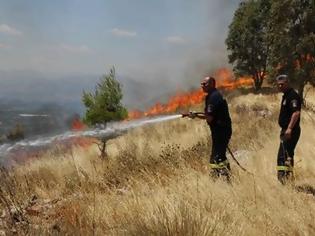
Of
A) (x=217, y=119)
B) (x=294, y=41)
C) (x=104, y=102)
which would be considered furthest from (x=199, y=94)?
(x=217, y=119)

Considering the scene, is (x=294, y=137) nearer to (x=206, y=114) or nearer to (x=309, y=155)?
(x=206, y=114)

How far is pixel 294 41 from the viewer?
36250 mm

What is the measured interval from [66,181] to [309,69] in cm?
2950

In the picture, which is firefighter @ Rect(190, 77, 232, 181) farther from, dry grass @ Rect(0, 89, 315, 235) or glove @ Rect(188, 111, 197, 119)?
dry grass @ Rect(0, 89, 315, 235)

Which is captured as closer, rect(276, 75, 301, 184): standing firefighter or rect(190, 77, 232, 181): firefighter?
rect(276, 75, 301, 184): standing firefighter

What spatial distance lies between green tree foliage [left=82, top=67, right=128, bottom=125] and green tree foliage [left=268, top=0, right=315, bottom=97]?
54.6ft

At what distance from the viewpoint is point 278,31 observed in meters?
36.6

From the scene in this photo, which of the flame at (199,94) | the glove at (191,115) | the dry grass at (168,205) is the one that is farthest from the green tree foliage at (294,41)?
the glove at (191,115)

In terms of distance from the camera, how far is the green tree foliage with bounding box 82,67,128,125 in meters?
22.7

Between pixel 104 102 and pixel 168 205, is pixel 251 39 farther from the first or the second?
pixel 168 205

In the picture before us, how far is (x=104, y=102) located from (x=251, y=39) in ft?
92.3

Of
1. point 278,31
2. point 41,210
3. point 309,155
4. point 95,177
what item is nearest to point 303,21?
point 278,31

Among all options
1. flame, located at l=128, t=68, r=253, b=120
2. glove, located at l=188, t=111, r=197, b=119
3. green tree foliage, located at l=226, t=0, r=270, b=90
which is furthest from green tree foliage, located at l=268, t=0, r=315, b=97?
glove, located at l=188, t=111, r=197, b=119

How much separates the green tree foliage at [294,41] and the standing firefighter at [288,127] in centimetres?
2839
